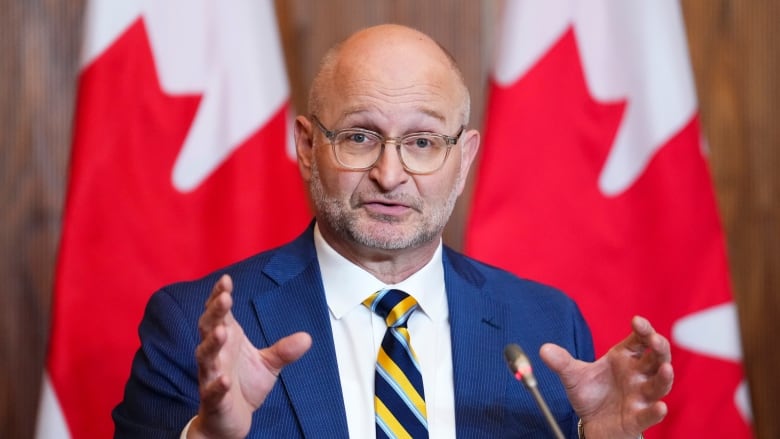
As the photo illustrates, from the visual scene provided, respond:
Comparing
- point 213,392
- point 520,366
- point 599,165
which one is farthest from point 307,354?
point 599,165

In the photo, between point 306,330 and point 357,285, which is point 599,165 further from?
point 306,330

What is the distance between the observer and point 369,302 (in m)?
2.16

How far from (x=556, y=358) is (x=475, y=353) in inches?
14.1

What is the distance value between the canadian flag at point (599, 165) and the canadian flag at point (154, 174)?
60 cm

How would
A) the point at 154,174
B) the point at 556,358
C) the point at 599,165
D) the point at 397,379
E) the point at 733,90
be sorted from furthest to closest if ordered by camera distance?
the point at 733,90 < the point at 599,165 < the point at 154,174 < the point at 397,379 < the point at 556,358

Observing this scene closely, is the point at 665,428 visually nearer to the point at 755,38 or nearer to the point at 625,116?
the point at 625,116

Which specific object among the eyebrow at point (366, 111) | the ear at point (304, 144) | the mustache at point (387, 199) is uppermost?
the eyebrow at point (366, 111)

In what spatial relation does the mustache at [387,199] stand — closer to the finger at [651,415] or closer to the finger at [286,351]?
the finger at [286,351]

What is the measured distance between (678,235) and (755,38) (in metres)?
0.76

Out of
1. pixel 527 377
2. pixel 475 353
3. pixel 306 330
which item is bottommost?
pixel 475 353

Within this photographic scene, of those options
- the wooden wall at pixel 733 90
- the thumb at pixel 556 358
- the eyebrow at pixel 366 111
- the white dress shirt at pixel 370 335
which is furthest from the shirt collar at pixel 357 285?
the wooden wall at pixel 733 90

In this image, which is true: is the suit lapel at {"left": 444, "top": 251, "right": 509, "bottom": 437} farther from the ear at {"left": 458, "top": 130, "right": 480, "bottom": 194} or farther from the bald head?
the bald head

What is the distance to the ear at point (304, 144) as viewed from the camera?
2.27m

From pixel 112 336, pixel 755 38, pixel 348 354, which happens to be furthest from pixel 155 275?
pixel 755 38
